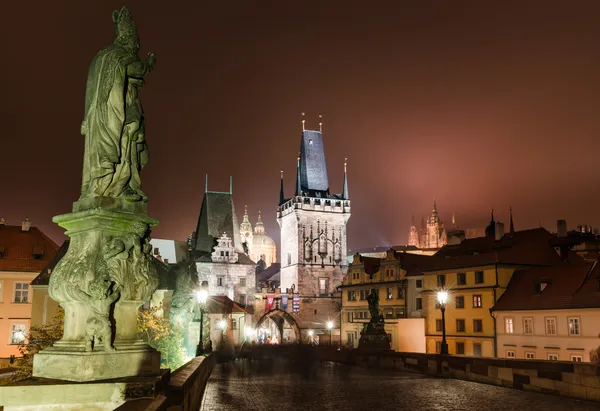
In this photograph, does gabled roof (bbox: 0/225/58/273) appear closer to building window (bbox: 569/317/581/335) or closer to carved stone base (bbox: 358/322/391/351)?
carved stone base (bbox: 358/322/391/351)

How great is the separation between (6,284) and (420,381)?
115 feet

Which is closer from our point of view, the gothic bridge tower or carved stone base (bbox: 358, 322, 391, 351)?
carved stone base (bbox: 358, 322, 391, 351)

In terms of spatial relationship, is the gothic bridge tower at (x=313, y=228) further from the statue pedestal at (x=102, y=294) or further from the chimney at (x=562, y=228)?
the statue pedestal at (x=102, y=294)

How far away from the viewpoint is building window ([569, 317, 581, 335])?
33362 mm

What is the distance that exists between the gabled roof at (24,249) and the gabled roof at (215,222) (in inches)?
1276

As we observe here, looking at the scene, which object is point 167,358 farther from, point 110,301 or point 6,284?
point 6,284

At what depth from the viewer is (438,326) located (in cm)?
4756

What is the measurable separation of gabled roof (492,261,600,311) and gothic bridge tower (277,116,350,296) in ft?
145

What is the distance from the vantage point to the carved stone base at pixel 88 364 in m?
6.04

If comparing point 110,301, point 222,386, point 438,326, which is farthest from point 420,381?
point 438,326

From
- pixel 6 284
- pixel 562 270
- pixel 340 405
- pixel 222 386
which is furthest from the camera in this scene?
pixel 6 284

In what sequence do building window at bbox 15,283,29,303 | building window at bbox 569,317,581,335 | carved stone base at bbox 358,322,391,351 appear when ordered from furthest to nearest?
building window at bbox 15,283,29,303 → building window at bbox 569,317,581,335 → carved stone base at bbox 358,322,391,351

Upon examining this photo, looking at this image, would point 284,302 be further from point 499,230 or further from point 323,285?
point 499,230

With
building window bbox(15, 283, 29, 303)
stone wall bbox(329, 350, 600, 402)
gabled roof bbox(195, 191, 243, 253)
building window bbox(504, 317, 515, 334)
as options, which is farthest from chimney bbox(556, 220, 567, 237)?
building window bbox(15, 283, 29, 303)
